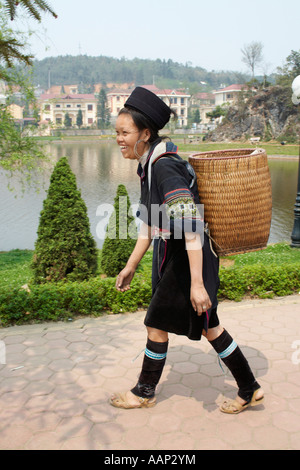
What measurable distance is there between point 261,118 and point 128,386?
55.1 metres

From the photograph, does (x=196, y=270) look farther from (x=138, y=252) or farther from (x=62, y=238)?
(x=62, y=238)

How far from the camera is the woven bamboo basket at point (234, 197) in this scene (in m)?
2.47

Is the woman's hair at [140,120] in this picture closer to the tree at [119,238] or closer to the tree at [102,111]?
the tree at [119,238]

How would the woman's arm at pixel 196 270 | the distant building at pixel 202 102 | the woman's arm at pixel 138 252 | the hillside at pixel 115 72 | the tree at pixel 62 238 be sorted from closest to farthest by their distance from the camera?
1. the woman's arm at pixel 196 270
2. the woman's arm at pixel 138 252
3. the tree at pixel 62 238
4. the distant building at pixel 202 102
5. the hillside at pixel 115 72

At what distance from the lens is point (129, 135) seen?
2430 millimetres

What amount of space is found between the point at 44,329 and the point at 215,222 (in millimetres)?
2150

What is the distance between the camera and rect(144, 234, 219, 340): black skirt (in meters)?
2.44

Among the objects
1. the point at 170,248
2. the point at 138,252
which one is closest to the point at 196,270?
the point at 170,248

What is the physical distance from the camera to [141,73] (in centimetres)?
17588

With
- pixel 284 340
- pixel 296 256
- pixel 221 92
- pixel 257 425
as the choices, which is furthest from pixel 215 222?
pixel 221 92

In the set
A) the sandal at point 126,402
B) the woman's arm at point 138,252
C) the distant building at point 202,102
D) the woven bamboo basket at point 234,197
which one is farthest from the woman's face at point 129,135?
the distant building at point 202,102

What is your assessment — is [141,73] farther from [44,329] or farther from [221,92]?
[44,329]

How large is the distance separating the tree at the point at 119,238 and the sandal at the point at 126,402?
3.55 metres

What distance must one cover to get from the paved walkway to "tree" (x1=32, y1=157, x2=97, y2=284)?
1.43 m
